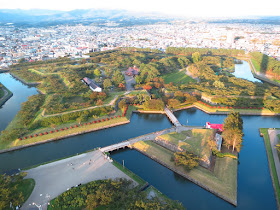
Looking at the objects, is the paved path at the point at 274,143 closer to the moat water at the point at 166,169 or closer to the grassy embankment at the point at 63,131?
the moat water at the point at 166,169

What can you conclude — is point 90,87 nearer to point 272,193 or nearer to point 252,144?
point 252,144

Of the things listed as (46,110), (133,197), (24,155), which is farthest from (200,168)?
(46,110)

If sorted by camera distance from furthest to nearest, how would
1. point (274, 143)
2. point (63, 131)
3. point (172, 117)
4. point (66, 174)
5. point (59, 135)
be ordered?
point (172, 117) < point (63, 131) < point (59, 135) < point (274, 143) < point (66, 174)

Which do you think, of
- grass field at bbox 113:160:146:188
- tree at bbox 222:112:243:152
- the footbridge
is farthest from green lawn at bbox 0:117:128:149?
tree at bbox 222:112:243:152

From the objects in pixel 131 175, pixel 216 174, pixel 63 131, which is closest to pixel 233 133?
pixel 216 174

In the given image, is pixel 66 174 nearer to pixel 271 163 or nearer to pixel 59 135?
pixel 59 135
